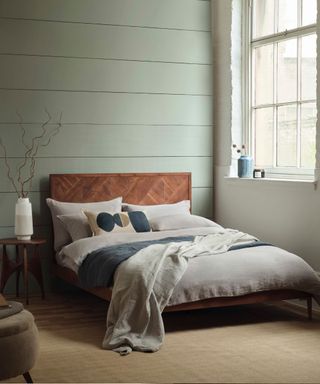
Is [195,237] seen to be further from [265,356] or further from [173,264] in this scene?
[265,356]

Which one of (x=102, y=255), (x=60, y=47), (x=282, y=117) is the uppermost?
(x=60, y=47)

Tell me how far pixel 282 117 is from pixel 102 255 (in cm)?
224

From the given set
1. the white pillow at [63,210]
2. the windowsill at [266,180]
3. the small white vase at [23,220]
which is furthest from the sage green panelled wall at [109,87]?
the windowsill at [266,180]

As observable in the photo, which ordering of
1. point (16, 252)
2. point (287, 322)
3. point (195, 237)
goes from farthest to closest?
point (16, 252)
point (195, 237)
point (287, 322)

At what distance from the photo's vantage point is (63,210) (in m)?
6.77

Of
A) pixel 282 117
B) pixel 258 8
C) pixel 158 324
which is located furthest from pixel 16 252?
pixel 258 8

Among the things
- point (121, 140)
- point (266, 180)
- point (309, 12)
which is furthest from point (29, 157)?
point (309, 12)

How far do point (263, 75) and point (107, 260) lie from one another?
265cm

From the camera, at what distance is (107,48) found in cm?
712

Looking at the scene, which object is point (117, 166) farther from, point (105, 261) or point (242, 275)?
point (242, 275)

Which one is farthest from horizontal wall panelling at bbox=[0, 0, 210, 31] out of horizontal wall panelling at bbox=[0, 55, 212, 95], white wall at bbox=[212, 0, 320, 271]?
horizontal wall panelling at bbox=[0, 55, 212, 95]

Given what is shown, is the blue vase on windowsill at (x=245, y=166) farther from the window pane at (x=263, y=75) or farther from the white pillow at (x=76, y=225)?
the white pillow at (x=76, y=225)

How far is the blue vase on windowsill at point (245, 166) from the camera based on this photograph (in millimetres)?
7031

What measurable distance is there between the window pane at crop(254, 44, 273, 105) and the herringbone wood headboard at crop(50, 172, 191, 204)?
1.08 metres
